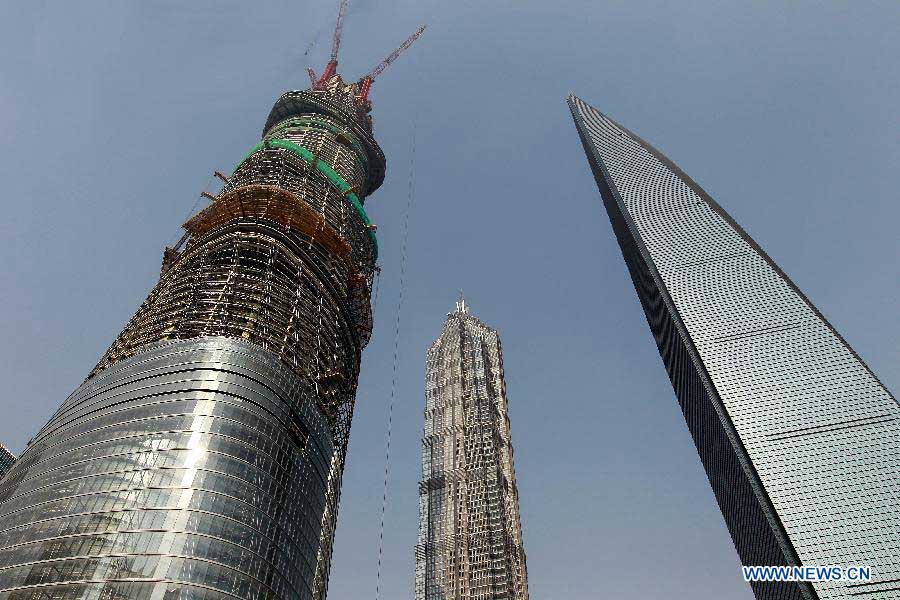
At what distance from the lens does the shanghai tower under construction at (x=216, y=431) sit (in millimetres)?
49656

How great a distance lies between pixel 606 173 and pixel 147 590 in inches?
6210

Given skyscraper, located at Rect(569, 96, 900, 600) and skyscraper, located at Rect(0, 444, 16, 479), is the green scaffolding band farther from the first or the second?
skyscraper, located at Rect(0, 444, 16, 479)

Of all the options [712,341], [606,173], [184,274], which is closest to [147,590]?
[184,274]

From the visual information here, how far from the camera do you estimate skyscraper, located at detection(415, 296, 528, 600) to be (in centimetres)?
12694

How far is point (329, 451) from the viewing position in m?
71.2

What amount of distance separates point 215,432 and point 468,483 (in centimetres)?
9349

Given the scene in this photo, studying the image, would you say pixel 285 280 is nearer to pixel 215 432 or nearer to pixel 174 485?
pixel 215 432

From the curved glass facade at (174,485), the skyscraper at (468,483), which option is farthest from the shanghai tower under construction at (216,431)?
the skyscraper at (468,483)

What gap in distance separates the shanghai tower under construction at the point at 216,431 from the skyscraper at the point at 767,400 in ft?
229

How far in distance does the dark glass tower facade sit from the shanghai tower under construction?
0.54 feet

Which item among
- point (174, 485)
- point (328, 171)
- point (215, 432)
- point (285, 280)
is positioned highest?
point (328, 171)

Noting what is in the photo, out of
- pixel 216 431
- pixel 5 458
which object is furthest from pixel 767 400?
pixel 5 458

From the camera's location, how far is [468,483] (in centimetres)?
14212

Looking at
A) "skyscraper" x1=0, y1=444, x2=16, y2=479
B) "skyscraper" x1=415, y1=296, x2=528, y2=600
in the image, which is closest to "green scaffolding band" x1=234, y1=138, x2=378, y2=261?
"skyscraper" x1=415, y1=296, x2=528, y2=600
